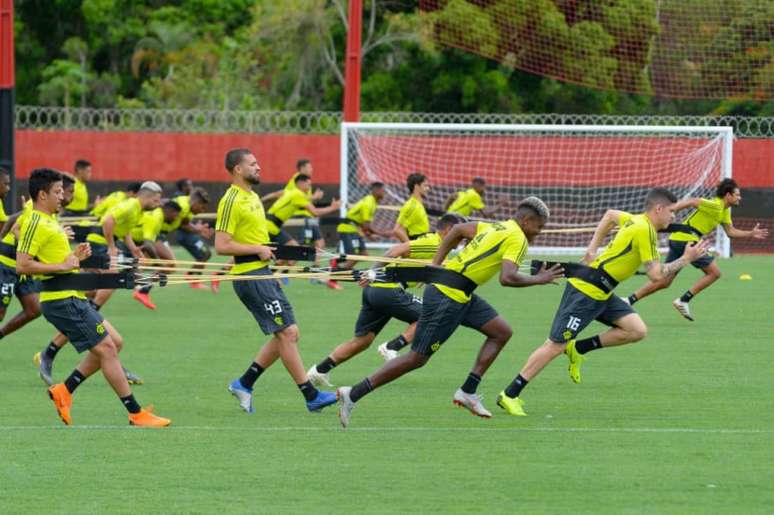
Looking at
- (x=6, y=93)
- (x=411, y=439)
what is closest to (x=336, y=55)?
(x=6, y=93)

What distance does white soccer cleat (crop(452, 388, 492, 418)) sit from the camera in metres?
10.3

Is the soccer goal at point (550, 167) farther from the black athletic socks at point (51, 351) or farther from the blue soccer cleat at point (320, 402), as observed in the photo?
the blue soccer cleat at point (320, 402)

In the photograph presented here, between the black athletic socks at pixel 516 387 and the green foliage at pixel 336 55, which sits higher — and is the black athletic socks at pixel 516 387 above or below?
below

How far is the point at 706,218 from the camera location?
55.5 feet

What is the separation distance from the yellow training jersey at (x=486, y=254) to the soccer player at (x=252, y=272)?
1.25m

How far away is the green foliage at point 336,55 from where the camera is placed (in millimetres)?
29234

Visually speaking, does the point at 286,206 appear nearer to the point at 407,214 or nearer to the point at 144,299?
the point at 144,299

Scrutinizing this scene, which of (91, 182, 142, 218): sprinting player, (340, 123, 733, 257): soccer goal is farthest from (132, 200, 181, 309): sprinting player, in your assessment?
(340, 123, 733, 257): soccer goal

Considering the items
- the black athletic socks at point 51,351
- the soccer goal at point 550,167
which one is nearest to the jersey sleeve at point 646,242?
the black athletic socks at point 51,351

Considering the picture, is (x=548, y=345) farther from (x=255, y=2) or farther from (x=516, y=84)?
(x=255, y=2)

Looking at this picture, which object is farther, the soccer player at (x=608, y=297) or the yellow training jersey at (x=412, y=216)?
Answer: the yellow training jersey at (x=412, y=216)

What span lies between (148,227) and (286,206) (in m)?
2.84

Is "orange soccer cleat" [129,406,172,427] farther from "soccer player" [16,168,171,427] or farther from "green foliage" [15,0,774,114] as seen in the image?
"green foliage" [15,0,774,114]

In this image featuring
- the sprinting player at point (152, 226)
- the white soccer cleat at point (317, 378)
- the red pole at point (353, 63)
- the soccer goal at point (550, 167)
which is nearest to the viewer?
the white soccer cleat at point (317, 378)
